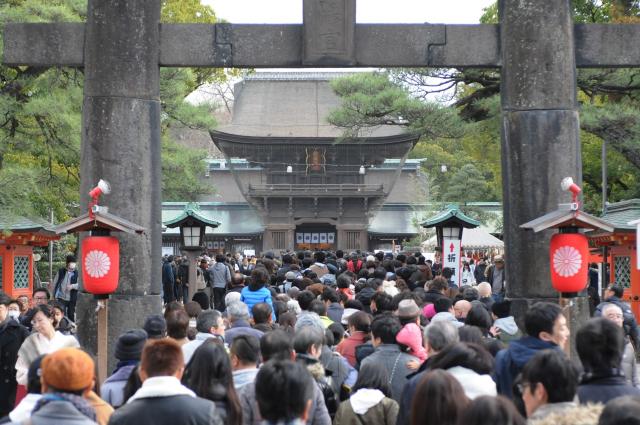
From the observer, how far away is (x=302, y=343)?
271 inches

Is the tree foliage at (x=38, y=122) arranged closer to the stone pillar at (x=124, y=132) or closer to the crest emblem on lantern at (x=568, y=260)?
the stone pillar at (x=124, y=132)

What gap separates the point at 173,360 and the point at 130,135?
6704 millimetres

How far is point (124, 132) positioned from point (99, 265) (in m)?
1.83

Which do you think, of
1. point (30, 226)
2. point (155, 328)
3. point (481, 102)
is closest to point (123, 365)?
point (155, 328)

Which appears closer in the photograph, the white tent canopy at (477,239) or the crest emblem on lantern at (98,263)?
the crest emblem on lantern at (98,263)

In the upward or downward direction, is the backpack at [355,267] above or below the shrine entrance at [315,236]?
below

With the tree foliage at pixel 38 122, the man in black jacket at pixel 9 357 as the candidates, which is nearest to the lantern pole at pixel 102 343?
the man in black jacket at pixel 9 357

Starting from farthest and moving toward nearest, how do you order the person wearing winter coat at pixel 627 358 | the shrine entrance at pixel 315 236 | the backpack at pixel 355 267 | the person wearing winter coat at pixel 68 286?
1. the shrine entrance at pixel 315 236
2. the backpack at pixel 355 267
3. the person wearing winter coat at pixel 68 286
4. the person wearing winter coat at pixel 627 358

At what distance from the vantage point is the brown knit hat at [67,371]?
15.6ft

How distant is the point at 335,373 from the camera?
752 cm

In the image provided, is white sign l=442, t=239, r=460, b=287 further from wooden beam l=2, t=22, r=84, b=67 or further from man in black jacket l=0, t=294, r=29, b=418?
man in black jacket l=0, t=294, r=29, b=418

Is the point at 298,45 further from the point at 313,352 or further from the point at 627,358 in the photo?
the point at 627,358

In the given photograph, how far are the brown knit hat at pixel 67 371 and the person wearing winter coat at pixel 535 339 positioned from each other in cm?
267

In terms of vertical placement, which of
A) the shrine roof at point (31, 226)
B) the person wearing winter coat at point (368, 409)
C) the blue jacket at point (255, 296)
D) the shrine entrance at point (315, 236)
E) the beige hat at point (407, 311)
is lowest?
the person wearing winter coat at point (368, 409)
